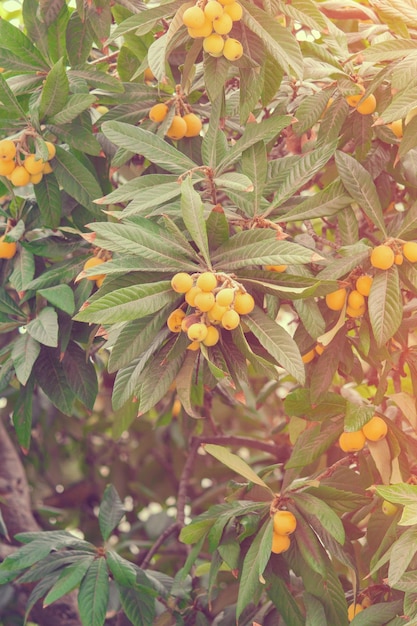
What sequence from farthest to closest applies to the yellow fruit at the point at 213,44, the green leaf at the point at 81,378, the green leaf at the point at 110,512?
the green leaf at the point at 110,512
the green leaf at the point at 81,378
the yellow fruit at the point at 213,44

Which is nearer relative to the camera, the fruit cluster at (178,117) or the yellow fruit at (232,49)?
the yellow fruit at (232,49)

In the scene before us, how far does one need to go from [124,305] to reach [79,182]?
1.35 feet

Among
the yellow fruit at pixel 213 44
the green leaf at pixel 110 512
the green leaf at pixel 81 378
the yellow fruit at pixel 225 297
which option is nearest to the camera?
the yellow fruit at pixel 225 297

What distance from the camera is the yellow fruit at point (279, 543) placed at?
1229mm

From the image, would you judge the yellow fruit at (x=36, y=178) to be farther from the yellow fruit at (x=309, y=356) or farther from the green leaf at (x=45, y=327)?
the yellow fruit at (x=309, y=356)

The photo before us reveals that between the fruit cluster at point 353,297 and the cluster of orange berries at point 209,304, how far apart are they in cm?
18

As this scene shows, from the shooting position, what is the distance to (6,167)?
130 centimetres

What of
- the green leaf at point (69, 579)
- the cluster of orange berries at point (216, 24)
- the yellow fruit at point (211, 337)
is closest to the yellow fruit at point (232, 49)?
the cluster of orange berries at point (216, 24)

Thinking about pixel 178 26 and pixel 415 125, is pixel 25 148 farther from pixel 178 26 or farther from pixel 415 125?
pixel 415 125

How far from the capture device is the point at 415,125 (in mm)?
1179

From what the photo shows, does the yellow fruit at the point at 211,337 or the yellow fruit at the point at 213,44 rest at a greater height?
the yellow fruit at the point at 213,44

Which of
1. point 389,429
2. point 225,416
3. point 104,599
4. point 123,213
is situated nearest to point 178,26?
point 123,213

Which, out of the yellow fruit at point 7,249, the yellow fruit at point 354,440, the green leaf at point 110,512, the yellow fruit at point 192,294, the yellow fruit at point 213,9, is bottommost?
the green leaf at point 110,512

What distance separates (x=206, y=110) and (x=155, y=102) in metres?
0.09
